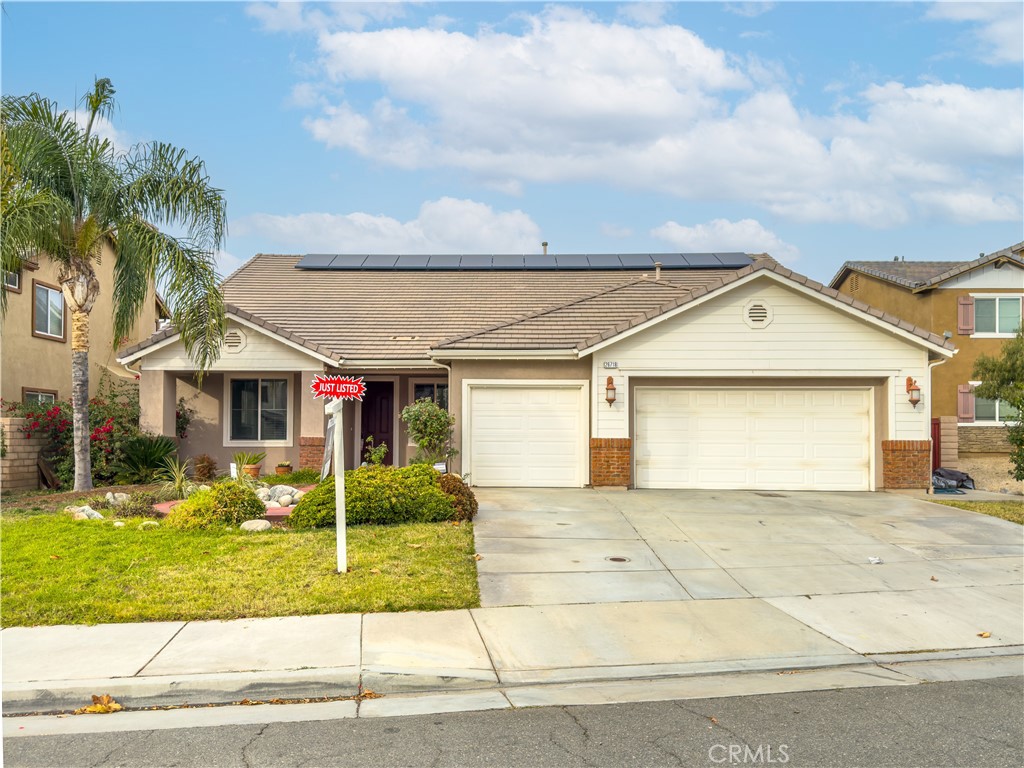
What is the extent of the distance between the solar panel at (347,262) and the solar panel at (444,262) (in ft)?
6.85

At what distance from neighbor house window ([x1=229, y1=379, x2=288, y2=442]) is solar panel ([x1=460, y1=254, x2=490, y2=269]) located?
7448mm

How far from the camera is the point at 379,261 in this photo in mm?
25469

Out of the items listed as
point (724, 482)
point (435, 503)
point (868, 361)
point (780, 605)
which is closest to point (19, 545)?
point (435, 503)

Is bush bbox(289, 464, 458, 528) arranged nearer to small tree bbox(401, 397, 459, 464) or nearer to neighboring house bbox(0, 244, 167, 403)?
small tree bbox(401, 397, 459, 464)

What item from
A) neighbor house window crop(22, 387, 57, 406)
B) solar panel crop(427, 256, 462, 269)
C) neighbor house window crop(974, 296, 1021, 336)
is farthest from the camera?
neighbor house window crop(974, 296, 1021, 336)

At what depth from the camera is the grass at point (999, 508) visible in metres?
13.6

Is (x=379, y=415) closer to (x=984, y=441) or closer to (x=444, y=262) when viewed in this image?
(x=444, y=262)

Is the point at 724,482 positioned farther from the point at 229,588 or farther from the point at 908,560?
the point at 229,588

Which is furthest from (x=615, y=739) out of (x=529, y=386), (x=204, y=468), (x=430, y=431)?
(x=204, y=468)

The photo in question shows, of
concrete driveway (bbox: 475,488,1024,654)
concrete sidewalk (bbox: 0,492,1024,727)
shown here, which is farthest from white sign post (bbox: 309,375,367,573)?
concrete driveway (bbox: 475,488,1024,654)

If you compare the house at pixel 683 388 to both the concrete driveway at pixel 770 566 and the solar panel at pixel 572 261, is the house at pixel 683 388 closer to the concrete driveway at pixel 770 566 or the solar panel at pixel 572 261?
the concrete driveway at pixel 770 566

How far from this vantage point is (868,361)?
54.1ft

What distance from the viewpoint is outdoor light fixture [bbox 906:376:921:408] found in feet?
53.6

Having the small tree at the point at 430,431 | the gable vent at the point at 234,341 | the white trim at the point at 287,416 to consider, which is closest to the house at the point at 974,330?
the small tree at the point at 430,431
